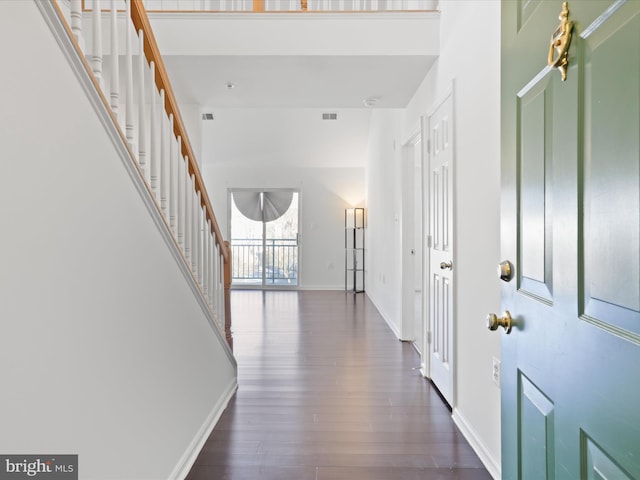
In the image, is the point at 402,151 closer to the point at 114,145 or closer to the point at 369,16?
the point at 369,16

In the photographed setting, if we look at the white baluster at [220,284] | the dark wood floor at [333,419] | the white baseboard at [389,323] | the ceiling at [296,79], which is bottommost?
the dark wood floor at [333,419]

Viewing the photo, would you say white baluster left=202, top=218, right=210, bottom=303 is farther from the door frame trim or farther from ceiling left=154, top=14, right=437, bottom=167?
the door frame trim

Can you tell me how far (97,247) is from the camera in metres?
1.36

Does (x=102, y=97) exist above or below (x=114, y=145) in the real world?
above

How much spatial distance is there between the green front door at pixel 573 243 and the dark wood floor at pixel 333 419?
1119mm

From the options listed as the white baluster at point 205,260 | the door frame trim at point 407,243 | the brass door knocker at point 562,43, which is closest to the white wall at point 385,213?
the door frame trim at point 407,243

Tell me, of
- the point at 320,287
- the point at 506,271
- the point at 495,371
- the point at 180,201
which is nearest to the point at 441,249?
the point at 495,371

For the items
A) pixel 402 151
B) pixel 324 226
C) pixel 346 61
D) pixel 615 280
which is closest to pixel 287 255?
pixel 324 226

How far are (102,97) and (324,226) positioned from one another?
7993 mm

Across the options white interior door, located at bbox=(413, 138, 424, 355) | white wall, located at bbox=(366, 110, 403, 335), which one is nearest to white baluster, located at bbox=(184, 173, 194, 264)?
white interior door, located at bbox=(413, 138, 424, 355)

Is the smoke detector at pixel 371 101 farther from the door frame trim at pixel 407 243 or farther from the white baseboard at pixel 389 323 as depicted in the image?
the white baseboard at pixel 389 323

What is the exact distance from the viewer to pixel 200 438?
235cm

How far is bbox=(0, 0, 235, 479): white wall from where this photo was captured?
1007 mm

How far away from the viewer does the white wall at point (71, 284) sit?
1.01 m
